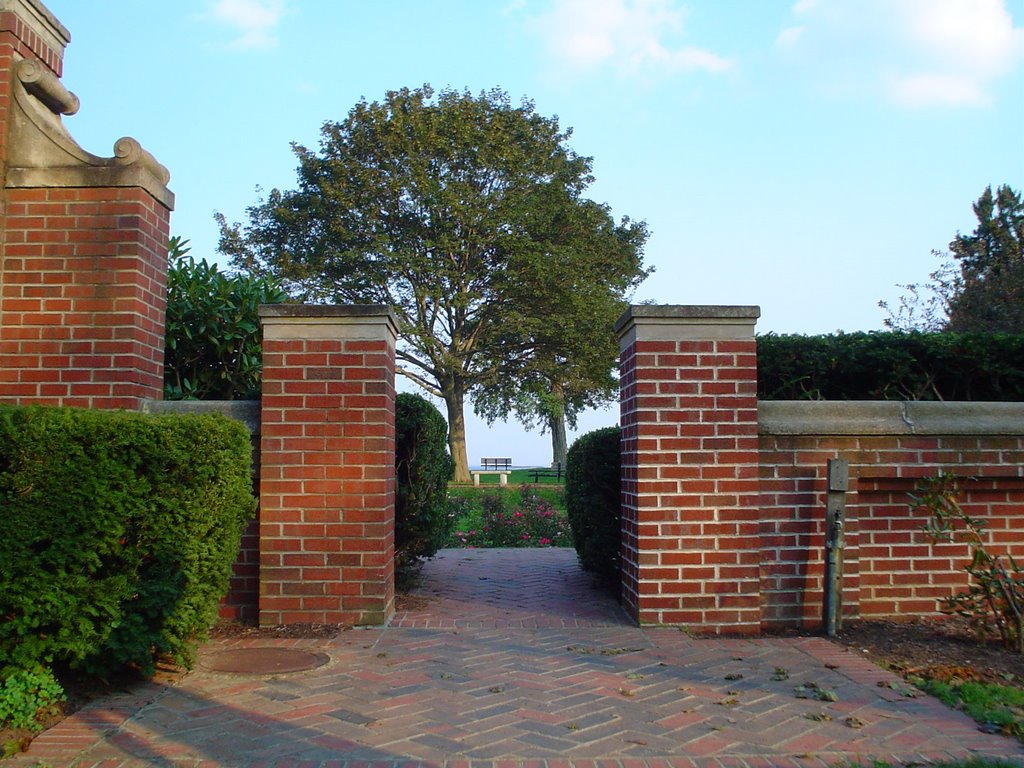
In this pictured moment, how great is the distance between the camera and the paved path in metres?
Result: 3.25

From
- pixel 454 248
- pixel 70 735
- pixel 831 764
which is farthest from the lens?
pixel 454 248

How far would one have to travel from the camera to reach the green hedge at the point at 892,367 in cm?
614

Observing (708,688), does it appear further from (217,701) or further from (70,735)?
(70,735)

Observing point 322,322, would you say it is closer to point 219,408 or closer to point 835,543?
point 219,408

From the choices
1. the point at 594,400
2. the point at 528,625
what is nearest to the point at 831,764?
the point at 528,625

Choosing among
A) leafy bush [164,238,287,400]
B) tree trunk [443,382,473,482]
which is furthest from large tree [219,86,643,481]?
leafy bush [164,238,287,400]

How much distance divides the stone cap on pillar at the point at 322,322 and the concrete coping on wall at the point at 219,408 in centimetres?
53

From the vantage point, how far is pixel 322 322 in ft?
18.2

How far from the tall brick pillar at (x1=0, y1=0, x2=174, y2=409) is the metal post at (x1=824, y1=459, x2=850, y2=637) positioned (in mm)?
4620

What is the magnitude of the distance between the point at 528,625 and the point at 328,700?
1.94m

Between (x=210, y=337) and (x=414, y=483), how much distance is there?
2.09 metres

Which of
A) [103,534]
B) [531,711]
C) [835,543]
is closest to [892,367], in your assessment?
[835,543]

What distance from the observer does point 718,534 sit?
548 cm

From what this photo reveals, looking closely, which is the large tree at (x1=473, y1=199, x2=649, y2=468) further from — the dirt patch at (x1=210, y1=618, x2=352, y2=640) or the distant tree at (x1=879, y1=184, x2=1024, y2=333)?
the dirt patch at (x1=210, y1=618, x2=352, y2=640)
